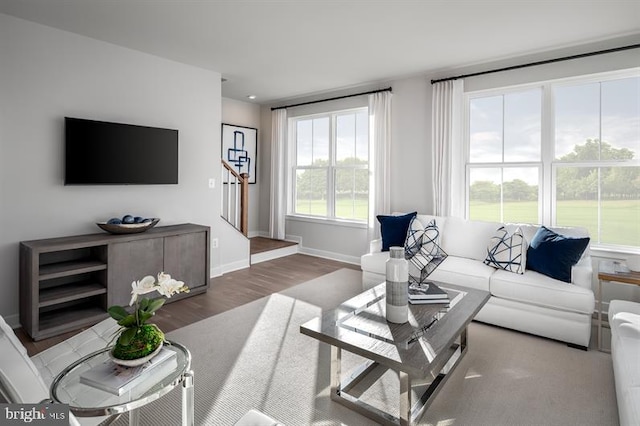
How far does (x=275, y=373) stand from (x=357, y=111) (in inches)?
164

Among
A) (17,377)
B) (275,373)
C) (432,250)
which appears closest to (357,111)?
(432,250)

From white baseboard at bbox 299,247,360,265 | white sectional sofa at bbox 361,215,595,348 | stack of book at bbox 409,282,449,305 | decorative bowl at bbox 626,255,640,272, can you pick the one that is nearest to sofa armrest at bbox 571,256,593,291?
white sectional sofa at bbox 361,215,595,348

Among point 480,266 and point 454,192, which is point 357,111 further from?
point 480,266

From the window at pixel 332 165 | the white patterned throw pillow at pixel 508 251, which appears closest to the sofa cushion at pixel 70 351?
the white patterned throw pillow at pixel 508 251

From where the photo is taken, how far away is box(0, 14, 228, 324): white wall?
10.1ft

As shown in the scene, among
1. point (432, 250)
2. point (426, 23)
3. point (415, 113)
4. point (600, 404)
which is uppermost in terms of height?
point (426, 23)

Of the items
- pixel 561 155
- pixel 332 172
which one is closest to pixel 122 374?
pixel 561 155

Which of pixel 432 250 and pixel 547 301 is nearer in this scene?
pixel 547 301

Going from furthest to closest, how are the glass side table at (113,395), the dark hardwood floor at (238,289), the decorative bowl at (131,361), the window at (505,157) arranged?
the window at (505,157) < the dark hardwood floor at (238,289) < the decorative bowl at (131,361) < the glass side table at (113,395)

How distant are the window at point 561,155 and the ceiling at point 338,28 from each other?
0.53 m

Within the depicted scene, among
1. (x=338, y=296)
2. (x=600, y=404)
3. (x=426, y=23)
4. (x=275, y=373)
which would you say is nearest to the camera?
(x=600, y=404)

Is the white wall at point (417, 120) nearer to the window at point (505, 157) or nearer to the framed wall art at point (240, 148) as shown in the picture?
the window at point (505, 157)

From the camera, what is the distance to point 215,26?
10.7 feet

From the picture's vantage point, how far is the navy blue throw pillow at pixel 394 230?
13.5 ft
